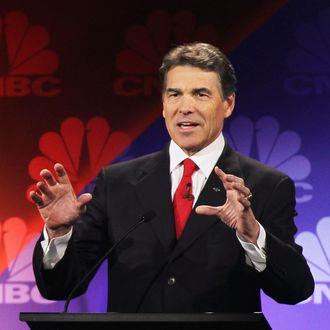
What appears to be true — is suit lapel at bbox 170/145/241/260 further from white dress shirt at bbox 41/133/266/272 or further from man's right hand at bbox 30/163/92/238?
man's right hand at bbox 30/163/92/238

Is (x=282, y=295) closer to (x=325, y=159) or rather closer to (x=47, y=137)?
(x=325, y=159)

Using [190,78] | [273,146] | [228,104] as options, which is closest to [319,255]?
[273,146]

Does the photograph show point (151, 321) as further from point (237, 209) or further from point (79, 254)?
point (79, 254)

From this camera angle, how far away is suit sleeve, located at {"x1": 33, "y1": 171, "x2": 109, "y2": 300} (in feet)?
7.76

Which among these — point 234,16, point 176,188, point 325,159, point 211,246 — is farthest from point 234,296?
point 234,16

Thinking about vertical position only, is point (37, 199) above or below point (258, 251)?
above

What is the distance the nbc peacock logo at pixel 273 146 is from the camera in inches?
141

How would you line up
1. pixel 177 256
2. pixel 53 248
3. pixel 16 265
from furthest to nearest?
1. pixel 16 265
2. pixel 177 256
3. pixel 53 248

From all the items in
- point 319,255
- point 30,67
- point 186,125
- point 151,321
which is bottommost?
point 151,321

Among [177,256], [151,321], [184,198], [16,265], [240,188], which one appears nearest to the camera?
[151,321]

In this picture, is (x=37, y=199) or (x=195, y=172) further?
(x=195, y=172)

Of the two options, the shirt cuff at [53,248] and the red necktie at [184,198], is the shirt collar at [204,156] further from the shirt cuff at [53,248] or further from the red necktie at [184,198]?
the shirt cuff at [53,248]

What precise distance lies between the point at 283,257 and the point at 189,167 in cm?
52

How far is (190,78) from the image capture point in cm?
270
